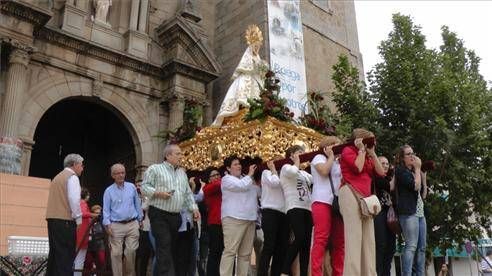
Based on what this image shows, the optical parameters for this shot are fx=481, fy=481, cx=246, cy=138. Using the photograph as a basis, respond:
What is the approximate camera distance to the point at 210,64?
14180 millimetres

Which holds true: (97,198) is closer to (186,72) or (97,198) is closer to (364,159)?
(186,72)

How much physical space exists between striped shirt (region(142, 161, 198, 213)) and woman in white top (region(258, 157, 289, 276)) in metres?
0.96

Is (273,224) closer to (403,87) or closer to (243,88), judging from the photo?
(243,88)

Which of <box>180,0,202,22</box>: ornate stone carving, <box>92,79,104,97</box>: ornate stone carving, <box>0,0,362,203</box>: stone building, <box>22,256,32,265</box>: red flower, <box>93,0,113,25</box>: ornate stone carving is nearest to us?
<box>22,256,32,265</box>: red flower

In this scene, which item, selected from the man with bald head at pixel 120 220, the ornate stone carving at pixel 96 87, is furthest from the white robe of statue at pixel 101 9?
the man with bald head at pixel 120 220

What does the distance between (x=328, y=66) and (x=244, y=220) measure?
13033mm

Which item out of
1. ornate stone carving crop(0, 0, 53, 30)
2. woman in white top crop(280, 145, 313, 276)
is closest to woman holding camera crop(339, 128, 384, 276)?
woman in white top crop(280, 145, 313, 276)

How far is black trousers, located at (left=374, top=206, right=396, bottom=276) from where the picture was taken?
5.71 meters

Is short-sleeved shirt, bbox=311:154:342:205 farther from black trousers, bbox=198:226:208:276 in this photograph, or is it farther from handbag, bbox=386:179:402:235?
black trousers, bbox=198:226:208:276

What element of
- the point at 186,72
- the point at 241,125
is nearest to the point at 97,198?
the point at 186,72

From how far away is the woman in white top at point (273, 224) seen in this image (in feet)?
18.2

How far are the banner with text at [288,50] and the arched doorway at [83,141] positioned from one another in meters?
5.01

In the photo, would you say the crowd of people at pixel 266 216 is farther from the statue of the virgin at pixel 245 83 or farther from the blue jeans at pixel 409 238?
the statue of the virgin at pixel 245 83

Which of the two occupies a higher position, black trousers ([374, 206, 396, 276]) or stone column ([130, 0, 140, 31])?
stone column ([130, 0, 140, 31])
